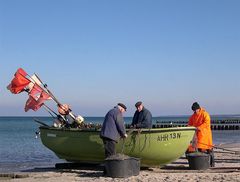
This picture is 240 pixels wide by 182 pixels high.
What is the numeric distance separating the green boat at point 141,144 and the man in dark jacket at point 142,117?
37 cm

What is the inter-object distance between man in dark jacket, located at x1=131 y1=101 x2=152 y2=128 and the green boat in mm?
366

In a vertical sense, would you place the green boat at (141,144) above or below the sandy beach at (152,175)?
above

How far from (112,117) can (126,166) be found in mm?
1291

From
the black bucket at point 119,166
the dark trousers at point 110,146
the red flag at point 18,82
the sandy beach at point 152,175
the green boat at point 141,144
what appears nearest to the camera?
the sandy beach at point 152,175

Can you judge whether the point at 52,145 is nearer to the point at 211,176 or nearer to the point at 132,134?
the point at 132,134

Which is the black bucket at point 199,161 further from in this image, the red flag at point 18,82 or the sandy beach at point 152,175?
the red flag at point 18,82

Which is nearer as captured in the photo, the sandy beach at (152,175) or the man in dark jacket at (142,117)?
the sandy beach at (152,175)

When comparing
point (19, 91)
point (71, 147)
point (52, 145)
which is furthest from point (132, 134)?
point (19, 91)

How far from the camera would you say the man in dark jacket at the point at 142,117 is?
12.1 metres

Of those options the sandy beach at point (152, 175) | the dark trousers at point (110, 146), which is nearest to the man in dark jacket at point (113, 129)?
the dark trousers at point (110, 146)

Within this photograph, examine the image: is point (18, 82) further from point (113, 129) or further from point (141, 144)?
point (141, 144)

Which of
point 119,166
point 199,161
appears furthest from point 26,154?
point 119,166

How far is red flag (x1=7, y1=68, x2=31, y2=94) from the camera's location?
14570 mm

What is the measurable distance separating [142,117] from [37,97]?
162 inches
